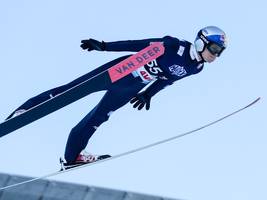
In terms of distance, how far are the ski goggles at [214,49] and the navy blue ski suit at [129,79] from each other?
23cm

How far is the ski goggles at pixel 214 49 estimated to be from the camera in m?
8.03

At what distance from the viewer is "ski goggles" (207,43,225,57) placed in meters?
8.03

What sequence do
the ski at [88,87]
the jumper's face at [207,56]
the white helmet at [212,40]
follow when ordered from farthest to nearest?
the jumper's face at [207,56]
the white helmet at [212,40]
the ski at [88,87]

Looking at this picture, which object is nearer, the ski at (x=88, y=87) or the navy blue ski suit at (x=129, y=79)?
the ski at (x=88, y=87)

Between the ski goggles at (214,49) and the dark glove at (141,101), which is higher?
the ski goggles at (214,49)

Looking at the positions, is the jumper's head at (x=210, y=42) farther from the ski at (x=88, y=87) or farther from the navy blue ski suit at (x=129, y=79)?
the ski at (x=88, y=87)

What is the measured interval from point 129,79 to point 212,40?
3.67 feet

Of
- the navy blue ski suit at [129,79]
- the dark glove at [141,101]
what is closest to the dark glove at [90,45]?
the navy blue ski suit at [129,79]

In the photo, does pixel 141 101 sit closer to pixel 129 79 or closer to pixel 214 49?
pixel 129 79

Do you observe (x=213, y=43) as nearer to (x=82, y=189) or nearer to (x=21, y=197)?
(x=82, y=189)

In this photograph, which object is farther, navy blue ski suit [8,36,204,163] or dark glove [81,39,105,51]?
navy blue ski suit [8,36,204,163]

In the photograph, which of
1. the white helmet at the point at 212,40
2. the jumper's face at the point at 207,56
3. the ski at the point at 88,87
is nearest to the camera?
the ski at the point at 88,87

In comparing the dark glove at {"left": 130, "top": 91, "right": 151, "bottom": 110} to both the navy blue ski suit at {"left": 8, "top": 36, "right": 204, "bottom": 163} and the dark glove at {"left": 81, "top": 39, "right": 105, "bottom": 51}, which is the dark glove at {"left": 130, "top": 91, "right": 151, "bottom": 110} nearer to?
the navy blue ski suit at {"left": 8, "top": 36, "right": 204, "bottom": 163}

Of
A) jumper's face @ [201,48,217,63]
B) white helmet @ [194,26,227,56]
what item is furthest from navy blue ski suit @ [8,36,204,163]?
white helmet @ [194,26,227,56]
